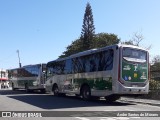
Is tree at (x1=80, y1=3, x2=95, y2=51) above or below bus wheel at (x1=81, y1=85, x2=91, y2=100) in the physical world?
above

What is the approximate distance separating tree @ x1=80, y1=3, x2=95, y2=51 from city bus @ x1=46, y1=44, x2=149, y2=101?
51291mm

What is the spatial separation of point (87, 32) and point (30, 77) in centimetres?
4006

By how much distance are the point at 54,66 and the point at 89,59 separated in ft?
24.2

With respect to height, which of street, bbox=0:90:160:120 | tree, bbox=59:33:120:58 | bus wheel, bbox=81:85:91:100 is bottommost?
street, bbox=0:90:160:120

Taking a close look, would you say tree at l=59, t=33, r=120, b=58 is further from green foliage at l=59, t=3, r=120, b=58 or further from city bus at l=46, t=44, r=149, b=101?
city bus at l=46, t=44, r=149, b=101

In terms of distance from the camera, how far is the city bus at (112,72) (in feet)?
61.2

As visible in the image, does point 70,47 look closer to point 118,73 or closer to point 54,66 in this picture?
point 54,66

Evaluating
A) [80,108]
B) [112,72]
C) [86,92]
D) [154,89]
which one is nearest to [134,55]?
[112,72]

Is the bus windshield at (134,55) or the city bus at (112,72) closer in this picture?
the city bus at (112,72)

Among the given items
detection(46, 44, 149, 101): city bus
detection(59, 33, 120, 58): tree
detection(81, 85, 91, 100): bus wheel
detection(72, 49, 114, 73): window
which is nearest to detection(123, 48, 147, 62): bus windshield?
detection(46, 44, 149, 101): city bus

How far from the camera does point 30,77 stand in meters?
36.9

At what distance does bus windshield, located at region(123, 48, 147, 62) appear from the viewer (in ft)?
62.4

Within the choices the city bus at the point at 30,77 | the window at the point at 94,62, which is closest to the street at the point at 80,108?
the window at the point at 94,62

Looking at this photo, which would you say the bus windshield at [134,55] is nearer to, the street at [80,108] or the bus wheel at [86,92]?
the street at [80,108]
